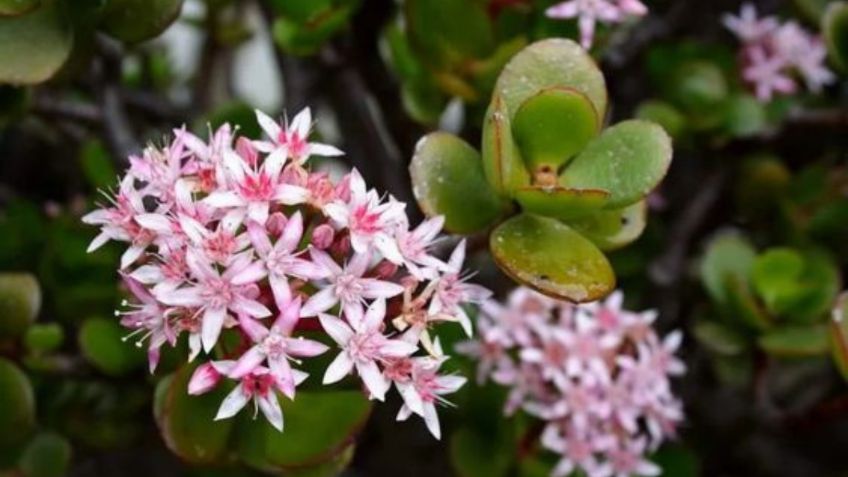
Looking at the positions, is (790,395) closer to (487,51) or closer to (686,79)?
(686,79)

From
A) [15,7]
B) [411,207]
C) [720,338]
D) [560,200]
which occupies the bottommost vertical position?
[720,338]

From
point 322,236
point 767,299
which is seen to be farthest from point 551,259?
point 767,299

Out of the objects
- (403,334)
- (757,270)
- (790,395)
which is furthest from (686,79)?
(403,334)

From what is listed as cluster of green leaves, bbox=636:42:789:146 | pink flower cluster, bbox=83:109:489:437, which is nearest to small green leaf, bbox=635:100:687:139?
cluster of green leaves, bbox=636:42:789:146

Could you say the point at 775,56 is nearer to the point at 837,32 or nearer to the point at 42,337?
the point at 837,32

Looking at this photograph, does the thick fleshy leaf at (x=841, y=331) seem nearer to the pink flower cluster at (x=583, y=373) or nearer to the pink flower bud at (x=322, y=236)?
the pink flower cluster at (x=583, y=373)

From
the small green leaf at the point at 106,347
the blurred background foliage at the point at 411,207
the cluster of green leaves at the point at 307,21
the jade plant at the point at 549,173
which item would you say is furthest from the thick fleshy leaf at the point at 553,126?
the small green leaf at the point at 106,347
